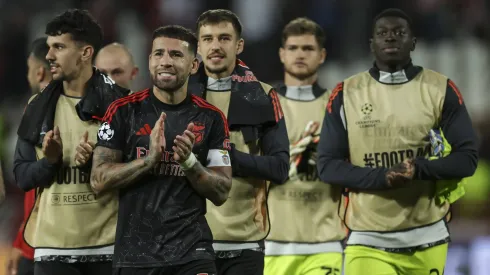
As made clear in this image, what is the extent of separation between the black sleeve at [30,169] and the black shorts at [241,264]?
113 cm

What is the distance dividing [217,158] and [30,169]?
1.30 m

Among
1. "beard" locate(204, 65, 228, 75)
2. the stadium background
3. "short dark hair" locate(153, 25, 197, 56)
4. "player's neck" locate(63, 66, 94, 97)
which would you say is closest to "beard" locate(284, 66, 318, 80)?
"beard" locate(204, 65, 228, 75)

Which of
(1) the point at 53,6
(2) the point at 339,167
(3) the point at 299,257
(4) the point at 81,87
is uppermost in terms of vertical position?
(1) the point at 53,6

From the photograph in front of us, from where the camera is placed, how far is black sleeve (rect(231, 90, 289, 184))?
6.71m

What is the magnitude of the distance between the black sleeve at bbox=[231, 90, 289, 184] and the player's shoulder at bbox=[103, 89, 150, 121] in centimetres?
89

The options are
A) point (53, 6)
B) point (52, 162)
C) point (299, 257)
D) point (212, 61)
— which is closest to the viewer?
point (52, 162)

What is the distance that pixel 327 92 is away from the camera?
858 cm

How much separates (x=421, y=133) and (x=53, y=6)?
804 centimetres

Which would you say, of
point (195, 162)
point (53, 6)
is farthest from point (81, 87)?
point (53, 6)

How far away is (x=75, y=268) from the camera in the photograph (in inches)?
259

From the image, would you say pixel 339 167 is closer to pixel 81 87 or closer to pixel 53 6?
pixel 81 87

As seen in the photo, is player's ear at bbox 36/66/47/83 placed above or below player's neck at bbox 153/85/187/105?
above

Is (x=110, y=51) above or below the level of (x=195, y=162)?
above

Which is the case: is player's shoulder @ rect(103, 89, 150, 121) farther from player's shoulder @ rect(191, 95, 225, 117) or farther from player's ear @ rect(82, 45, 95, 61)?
player's ear @ rect(82, 45, 95, 61)
